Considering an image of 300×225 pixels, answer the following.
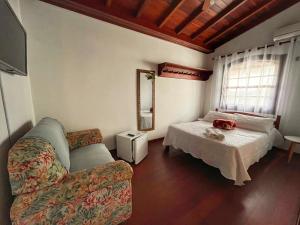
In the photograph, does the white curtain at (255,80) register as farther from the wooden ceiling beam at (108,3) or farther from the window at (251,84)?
the wooden ceiling beam at (108,3)

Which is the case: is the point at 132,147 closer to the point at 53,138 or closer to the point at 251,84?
the point at 53,138

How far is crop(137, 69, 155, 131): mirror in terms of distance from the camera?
289 cm

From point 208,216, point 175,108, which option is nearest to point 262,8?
point 175,108

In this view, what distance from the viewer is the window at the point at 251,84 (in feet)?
9.43

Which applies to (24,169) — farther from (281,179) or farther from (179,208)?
(281,179)

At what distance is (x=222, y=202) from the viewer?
1569 millimetres

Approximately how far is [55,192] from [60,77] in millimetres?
1740

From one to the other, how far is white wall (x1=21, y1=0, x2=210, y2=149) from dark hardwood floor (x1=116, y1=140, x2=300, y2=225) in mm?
1204

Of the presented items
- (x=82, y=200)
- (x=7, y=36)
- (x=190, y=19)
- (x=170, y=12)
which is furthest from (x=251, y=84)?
(x=7, y=36)

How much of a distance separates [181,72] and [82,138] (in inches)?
108

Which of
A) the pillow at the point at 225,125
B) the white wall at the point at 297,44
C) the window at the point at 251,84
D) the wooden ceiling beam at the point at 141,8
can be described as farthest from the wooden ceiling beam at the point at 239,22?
the pillow at the point at 225,125

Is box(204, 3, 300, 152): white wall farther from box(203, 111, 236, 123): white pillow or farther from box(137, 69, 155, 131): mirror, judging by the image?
box(137, 69, 155, 131): mirror

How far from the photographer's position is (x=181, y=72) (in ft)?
11.4

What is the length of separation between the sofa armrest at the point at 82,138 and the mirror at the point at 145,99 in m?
1.07
